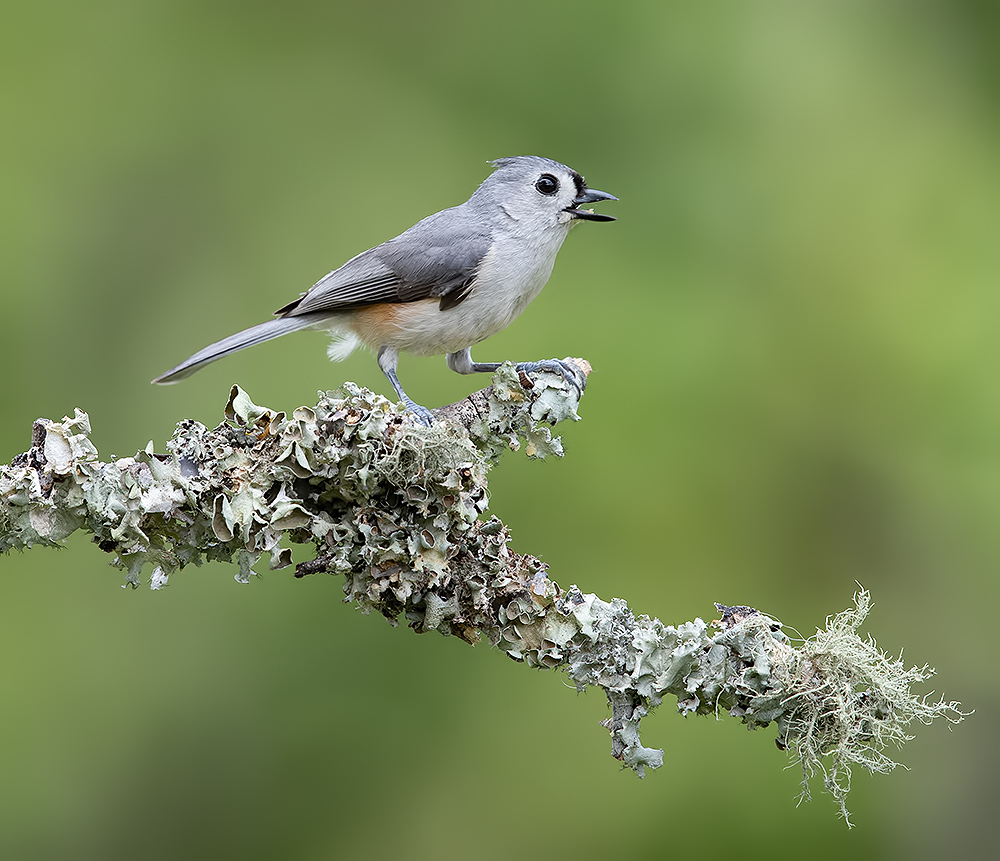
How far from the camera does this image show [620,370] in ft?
12.1

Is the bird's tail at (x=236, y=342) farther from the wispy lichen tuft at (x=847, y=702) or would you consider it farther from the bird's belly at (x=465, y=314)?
the wispy lichen tuft at (x=847, y=702)

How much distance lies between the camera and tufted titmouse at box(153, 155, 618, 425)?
9.14 ft

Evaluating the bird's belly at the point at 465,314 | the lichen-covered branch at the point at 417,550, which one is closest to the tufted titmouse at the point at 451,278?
the bird's belly at the point at 465,314

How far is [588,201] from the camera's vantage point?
2977 mm

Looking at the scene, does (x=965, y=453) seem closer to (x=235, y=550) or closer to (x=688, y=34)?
(x=688, y=34)

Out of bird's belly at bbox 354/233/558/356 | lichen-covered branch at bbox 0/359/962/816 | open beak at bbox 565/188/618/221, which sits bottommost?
lichen-covered branch at bbox 0/359/962/816

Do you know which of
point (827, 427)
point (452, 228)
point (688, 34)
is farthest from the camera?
point (688, 34)

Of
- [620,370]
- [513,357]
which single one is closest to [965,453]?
[620,370]

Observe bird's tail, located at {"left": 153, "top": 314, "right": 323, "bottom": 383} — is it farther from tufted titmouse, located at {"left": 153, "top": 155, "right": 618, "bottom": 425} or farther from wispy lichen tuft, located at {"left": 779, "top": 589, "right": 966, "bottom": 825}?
wispy lichen tuft, located at {"left": 779, "top": 589, "right": 966, "bottom": 825}

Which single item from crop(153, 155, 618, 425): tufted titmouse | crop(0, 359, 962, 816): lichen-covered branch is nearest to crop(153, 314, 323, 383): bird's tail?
crop(153, 155, 618, 425): tufted titmouse

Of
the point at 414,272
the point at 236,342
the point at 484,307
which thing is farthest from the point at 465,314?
the point at 236,342

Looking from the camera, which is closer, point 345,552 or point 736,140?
point 345,552

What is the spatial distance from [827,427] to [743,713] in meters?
1.98

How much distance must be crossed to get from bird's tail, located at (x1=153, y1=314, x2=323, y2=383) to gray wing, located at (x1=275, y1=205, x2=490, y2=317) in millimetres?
36
